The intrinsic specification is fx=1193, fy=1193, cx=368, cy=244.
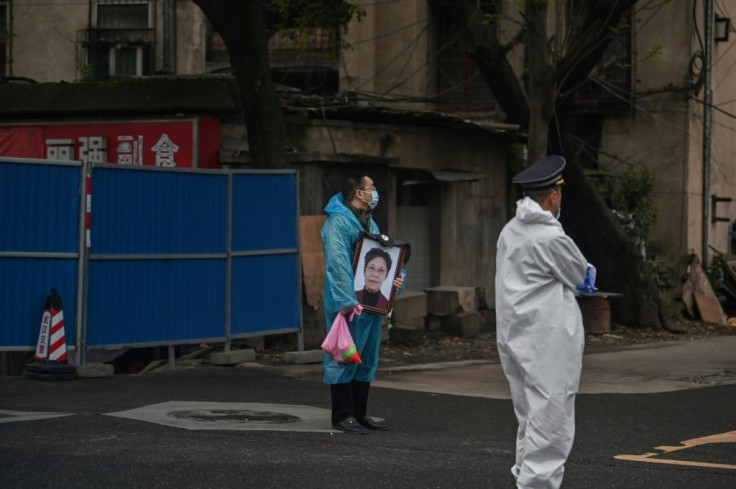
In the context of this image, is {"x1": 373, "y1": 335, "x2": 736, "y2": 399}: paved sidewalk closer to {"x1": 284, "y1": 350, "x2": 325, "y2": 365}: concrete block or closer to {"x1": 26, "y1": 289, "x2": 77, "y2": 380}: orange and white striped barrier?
{"x1": 284, "y1": 350, "x2": 325, "y2": 365}: concrete block

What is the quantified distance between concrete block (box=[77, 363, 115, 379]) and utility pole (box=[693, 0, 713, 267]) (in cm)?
1576

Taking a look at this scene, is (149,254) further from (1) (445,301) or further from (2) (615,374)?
(1) (445,301)

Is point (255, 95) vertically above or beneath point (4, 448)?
above

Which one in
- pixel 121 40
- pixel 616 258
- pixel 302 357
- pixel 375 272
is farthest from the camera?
pixel 121 40

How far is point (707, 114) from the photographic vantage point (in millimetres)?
24562

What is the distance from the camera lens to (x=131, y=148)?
17062 mm

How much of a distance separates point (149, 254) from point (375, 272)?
13.4 feet

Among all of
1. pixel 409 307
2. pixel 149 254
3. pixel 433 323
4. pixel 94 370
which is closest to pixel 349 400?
pixel 94 370

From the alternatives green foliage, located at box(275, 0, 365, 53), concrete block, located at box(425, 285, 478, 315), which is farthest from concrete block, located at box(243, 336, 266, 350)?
green foliage, located at box(275, 0, 365, 53)

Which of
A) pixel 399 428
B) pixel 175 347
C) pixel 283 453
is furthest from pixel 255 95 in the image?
pixel 283 453

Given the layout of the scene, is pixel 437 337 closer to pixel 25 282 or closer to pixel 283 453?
pixel 25 282

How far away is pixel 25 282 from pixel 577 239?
11616 mm

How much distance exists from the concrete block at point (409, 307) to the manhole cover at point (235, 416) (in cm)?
703

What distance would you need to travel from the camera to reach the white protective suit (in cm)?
586
